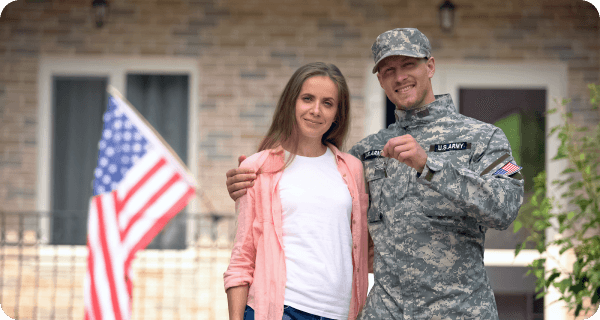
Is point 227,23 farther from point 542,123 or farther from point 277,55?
point 542,123

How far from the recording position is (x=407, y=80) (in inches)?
85.2

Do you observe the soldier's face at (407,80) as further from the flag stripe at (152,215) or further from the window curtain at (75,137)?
the window curtain at (75,137)

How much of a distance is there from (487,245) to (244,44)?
3.40 metres

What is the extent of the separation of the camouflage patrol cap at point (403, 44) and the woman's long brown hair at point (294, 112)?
0.21 metres

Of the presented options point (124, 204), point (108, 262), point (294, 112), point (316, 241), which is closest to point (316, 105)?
point (294, 112)

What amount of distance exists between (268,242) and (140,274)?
4.01 metres

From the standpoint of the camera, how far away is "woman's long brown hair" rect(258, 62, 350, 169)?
2.22 m

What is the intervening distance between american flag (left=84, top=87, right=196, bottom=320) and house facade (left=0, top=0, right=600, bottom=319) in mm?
1887

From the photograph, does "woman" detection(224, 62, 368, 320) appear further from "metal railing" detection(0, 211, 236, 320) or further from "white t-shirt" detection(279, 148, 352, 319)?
"metal railing" detection(0, 211, 236, 320)

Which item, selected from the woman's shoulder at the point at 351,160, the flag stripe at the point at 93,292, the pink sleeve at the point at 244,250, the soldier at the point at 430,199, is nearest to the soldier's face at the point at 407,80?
the soldier at the point at 430,199

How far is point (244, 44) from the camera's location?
19.5 feet

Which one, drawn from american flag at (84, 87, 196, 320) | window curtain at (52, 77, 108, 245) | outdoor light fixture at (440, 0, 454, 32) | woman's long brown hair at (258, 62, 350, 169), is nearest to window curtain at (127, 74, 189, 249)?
window curtain at (52, 77, 108, 245)

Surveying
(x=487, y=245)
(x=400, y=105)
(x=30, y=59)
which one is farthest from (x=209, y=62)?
(x=400, y=105)

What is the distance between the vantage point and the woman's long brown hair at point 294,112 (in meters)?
2.22
